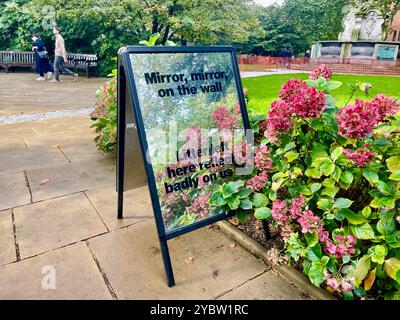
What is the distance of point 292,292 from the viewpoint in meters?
2.08

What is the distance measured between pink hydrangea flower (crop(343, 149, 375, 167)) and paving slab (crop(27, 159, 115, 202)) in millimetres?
2588

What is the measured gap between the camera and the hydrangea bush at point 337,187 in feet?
5.89

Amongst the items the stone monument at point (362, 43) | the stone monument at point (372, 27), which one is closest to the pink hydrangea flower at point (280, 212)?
the stone monument at point (362, 43)

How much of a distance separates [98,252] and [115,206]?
0.75m

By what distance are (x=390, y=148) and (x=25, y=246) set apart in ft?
Answer: 8.90

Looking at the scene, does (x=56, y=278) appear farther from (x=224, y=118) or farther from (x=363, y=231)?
(x=363, y=231)

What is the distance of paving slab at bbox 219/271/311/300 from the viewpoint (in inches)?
Answer: 80.2

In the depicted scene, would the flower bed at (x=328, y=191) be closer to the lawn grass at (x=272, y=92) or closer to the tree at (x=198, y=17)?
the lawn grass at (x=272, y=92)

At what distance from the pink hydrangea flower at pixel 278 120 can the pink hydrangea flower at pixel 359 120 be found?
14.3 inches

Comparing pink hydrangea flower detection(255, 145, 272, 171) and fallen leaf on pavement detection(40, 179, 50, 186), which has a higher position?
pink hydrangea flower detection(255, 145, 272, 171)

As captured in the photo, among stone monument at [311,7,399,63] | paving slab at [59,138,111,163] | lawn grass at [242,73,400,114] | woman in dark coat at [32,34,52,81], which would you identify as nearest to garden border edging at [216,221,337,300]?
lawn grass at [242,73,400,114]

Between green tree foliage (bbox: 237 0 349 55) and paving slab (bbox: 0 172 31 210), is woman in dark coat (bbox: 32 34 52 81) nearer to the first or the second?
paving slab (bbox: 0 172 31 210)

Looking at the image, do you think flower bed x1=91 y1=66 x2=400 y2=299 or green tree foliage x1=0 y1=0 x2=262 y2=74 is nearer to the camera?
flower bed x1=91 y1=66 x2=400 y2=299
